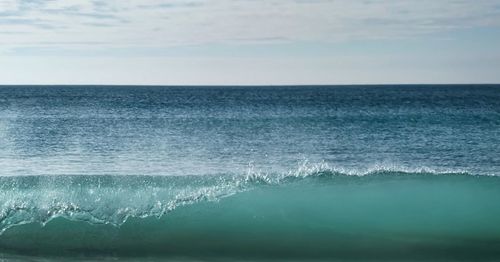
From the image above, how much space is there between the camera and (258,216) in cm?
1501

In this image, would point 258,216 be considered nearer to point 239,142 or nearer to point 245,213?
point 245,213

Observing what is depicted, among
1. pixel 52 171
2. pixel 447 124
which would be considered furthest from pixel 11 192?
pixel 447 124

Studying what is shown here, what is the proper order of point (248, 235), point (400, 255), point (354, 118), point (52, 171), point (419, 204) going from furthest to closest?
point (354, 118) → point (52, 171) → point (419, 204) → point (248, 235) → point (400, 255)

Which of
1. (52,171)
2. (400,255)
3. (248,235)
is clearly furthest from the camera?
(52,171)

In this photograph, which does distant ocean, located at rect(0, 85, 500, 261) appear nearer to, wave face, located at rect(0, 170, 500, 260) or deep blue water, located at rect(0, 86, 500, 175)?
wave face, located at rect(0, 170, 500, 260)

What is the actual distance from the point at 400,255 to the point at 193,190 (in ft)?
16.8

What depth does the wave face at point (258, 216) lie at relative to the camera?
13.5 meters

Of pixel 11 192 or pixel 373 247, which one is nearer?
pixel 373 247

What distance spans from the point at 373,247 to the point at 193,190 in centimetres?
448

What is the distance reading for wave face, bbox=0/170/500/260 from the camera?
44.4ft

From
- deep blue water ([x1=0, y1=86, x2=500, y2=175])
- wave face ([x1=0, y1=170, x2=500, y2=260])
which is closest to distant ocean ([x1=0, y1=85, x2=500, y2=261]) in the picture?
wave face ([x1=0, y1=170, x2=500, y2=260])

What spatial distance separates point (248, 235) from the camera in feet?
46.9

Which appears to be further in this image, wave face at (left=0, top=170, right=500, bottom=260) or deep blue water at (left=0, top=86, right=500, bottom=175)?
deep blue water at (left=0, top=86, right=500, bottom=175)

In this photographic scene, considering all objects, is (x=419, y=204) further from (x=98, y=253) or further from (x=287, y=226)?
(x=98, y=253)
